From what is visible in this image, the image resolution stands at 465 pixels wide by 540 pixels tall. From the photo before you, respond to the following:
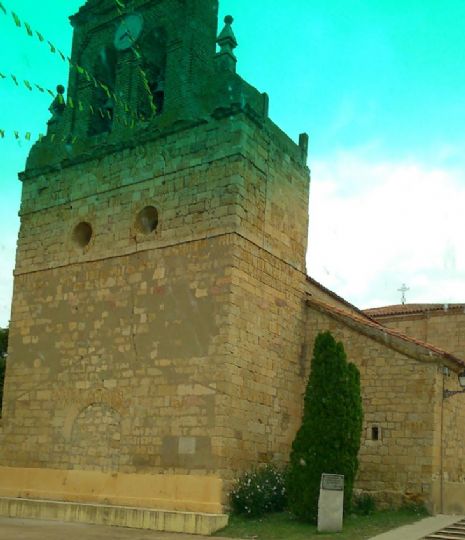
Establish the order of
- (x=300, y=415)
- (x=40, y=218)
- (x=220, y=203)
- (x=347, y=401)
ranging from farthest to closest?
(x=40, y=218)
(x=300, y=415)
(x=220, y=203)
(x=347, y=401)

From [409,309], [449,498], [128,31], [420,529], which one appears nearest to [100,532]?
[420,529]

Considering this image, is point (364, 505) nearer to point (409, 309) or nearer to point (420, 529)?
point (420, 529)

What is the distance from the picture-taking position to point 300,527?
11141 mm

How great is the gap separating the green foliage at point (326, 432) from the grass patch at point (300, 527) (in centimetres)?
30

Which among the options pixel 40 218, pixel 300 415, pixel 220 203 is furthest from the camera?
pixel 40 218

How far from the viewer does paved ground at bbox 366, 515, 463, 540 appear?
1041cm

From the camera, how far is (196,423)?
12172 mm

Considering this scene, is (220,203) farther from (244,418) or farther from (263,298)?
(244,418)

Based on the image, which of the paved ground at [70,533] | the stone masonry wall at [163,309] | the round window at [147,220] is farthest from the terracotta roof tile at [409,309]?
the paved ground at [70,533]

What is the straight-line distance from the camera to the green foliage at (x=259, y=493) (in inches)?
463

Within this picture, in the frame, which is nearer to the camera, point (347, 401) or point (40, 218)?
point (347, 401)

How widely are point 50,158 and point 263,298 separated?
616 cm

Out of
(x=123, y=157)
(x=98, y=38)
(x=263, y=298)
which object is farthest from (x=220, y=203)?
(x=98, y=38)

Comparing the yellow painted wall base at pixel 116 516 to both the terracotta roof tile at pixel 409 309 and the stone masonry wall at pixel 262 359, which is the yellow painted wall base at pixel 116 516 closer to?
the stone masonry wall at pixel 262 359
